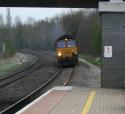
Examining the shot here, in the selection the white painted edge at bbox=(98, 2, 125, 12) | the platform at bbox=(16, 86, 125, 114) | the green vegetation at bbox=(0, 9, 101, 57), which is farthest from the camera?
the green vegetation at bbox=(0, 9, 101, 57)

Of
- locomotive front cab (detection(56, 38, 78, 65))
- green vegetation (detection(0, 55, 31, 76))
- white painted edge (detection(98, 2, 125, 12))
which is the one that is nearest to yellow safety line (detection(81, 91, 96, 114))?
white painted edge (detection(98, 2, 125, 12))

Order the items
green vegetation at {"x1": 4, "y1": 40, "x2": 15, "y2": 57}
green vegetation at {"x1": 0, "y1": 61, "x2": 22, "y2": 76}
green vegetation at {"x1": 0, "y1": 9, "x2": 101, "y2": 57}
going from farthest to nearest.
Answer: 1. green vegetation at {"x1": 0, "y1": 9, "x2": 101, "y2": 57}
2. green vegetation at {"x1": 4, "y1": 40, "x2": 15, "y2": 57}
3. green vegetation at {"x1": 0, "y1": 61, "x2": 22, "y2": 76}

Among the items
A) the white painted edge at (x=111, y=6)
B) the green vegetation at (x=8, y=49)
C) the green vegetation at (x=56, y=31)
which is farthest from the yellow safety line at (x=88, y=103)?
the green vegetation at (x=8, y=49)

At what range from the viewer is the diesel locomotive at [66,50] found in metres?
47.2

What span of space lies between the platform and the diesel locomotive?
28.2 m

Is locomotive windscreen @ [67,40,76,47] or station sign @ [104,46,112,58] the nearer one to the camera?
station sign @ [104,46,112,58]

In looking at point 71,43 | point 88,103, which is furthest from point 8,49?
point 88,103

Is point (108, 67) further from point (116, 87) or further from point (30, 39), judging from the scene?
Result: point (30, 39)

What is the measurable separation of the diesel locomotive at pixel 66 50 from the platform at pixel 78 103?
28.2 meters

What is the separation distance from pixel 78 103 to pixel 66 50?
32.8 m

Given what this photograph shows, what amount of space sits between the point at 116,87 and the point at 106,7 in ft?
11.2

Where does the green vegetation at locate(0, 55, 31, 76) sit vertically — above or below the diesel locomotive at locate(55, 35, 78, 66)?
below

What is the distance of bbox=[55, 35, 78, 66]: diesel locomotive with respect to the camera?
47.2 meters

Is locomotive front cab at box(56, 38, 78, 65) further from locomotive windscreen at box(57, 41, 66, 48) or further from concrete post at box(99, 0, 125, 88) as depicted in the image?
concrete post at box(99, 0, 125, 88)
